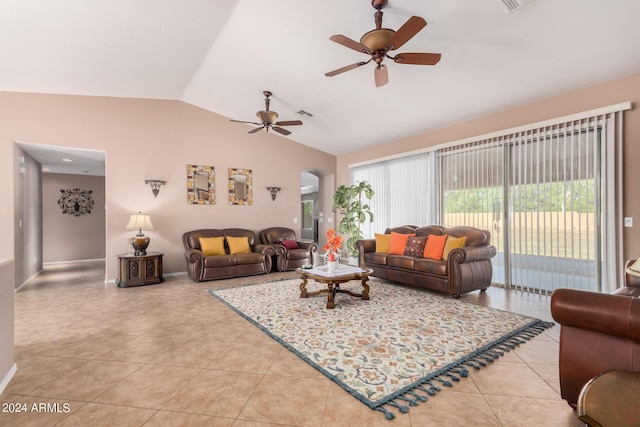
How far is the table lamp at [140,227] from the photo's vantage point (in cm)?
534

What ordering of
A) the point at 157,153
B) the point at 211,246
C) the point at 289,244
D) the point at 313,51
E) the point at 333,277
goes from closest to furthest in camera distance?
the point at 333,277
the point at 313,51
the point at 211,246
the point at 157,153
the point at 289,244

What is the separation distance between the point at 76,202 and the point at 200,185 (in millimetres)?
4382

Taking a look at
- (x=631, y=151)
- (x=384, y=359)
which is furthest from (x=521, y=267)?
(x=384, y=359)

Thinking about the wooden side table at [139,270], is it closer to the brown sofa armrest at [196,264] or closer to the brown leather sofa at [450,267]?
the brown sofa armrest at [196,264]

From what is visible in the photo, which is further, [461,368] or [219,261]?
[219,261]

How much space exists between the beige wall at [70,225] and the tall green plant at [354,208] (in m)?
6.75

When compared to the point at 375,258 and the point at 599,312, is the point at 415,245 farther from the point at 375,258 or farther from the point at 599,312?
the point at 599,312

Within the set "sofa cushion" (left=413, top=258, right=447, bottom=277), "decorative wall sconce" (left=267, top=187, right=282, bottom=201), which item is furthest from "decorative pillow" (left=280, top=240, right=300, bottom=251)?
"sofa cushion" (left=413, top=258, right=447, bottom=277)

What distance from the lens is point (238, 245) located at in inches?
245

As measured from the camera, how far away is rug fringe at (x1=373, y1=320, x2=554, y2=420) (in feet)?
6.17

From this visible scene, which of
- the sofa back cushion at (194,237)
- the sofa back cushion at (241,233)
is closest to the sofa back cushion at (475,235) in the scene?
the sofa back cushion at (241,233)

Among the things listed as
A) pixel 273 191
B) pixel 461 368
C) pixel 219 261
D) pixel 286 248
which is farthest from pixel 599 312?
pixel 273 191

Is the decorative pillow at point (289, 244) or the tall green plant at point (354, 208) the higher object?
the tall green plant at point (354, 208)

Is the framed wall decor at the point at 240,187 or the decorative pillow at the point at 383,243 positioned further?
the framed wall decor at the point at 240,187
